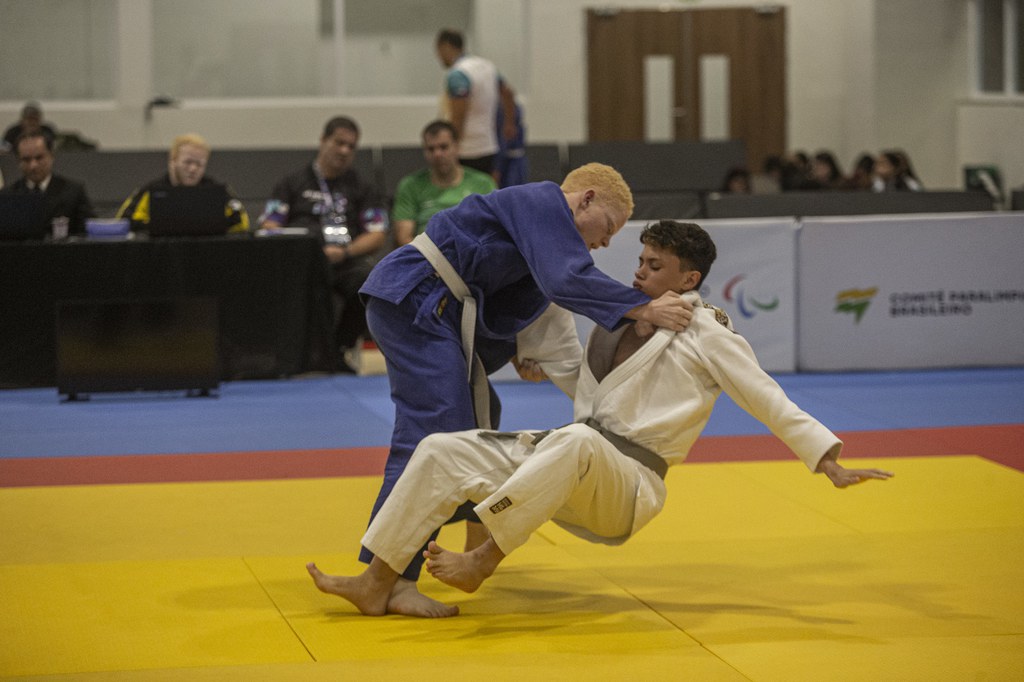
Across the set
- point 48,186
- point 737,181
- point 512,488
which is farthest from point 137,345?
point 737,181

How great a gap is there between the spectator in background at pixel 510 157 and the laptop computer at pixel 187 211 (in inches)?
96.2

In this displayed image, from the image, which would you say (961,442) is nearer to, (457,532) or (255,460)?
(457,532)

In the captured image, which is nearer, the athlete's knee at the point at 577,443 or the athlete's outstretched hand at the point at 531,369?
the athlete's knee at the point at 577,443

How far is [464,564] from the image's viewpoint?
376cm

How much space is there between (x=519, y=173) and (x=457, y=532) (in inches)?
233

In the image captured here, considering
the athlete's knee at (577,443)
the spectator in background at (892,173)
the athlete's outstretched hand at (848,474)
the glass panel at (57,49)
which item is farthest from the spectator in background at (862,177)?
the athlete's knee at (577,443)

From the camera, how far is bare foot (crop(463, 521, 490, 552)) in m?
4.38

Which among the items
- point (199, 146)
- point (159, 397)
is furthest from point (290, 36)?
point (159, 397)

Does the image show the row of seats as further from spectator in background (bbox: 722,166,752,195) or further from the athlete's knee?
the athlete's knee

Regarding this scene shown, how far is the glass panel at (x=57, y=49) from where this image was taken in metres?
15.1

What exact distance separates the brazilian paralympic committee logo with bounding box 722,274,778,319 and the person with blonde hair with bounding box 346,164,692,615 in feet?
14.2

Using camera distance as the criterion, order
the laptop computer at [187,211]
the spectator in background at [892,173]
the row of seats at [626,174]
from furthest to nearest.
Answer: the spectator in background at [892,173] → the row of seats at [626,174] → the laptop computer at [187,211]

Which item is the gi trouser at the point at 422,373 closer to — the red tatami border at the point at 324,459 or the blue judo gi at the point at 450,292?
the blue judo gi at the point at 450,292

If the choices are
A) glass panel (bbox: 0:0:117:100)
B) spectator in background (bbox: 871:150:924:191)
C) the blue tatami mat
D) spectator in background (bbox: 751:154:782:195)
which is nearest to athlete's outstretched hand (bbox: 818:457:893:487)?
the blue tatami mat
